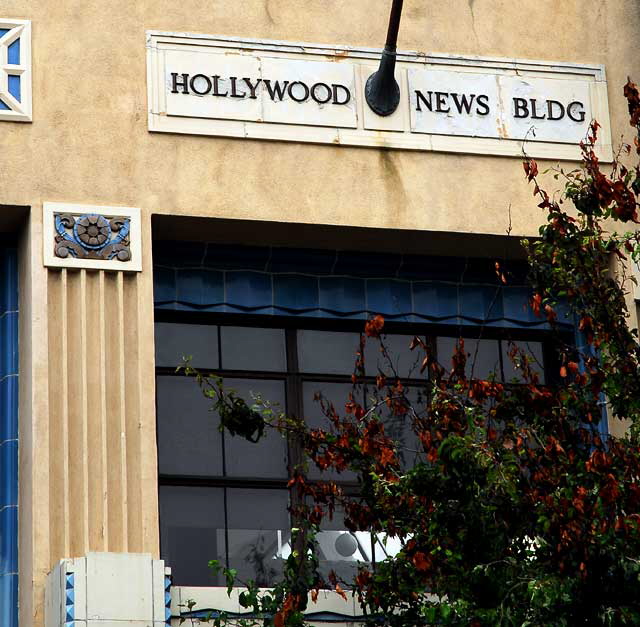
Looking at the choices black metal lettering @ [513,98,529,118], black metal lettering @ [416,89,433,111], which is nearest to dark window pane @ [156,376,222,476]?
black metal lettering @ [416,89,433,111]

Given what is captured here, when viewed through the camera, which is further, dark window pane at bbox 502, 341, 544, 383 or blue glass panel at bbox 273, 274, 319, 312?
dark window pane at bbox 502, 341, 544, 383

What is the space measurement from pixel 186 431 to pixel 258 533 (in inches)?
36.6

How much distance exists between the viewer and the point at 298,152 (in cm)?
1455

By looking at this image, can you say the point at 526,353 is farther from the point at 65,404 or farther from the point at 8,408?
the point at 8,408

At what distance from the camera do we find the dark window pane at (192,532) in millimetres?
13711

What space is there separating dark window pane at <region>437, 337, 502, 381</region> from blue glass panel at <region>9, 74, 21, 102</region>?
3767 millimetres

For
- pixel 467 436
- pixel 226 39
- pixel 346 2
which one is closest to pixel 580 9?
pixel 346 2

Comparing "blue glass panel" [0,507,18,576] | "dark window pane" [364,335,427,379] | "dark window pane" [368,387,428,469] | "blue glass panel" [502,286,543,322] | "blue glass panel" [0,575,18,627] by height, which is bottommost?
"blue glass panel" [0,575,18,627]

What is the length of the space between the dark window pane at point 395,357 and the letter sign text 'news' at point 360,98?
1517 mm

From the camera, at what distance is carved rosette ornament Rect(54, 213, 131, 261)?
45.0ft

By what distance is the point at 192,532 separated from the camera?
13875mm

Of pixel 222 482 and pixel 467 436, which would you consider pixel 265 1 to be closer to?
pixel 222 482

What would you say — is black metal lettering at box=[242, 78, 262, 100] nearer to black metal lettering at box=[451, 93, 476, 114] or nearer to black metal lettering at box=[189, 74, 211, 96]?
black metal lettering at box=[189, 74, 211, 96]

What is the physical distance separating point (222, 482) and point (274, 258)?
182 cm
